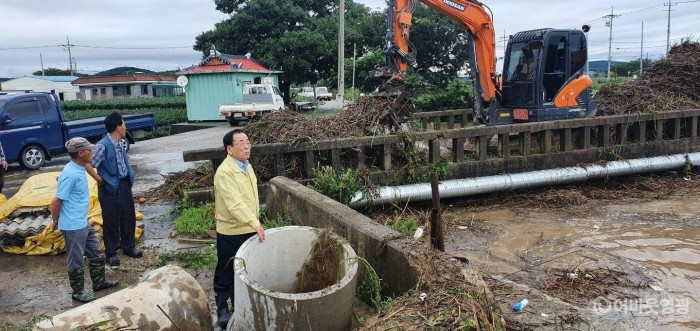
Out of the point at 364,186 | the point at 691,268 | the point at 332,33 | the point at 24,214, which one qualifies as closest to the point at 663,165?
the point at 691,268

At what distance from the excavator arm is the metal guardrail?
4.50 feet

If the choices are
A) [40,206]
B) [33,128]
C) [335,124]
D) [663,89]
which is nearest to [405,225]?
[335,124]

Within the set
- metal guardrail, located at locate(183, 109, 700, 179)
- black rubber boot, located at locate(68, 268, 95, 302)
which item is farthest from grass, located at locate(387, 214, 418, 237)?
black rubber boot, located at locate(68, 268, 95, 302)

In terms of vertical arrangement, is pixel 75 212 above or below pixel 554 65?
below

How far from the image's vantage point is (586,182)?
9.51m

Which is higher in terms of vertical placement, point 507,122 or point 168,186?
point 507,122

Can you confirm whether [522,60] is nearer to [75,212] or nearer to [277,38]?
[75,212]

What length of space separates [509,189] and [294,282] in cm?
559

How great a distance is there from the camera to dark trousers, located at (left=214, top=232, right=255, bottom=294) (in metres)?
4.27

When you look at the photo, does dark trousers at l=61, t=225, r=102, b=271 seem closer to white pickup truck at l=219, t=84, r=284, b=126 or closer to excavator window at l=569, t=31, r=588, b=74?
excavator window at l=569, t=31, r=588, b=74

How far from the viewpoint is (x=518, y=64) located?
428 inches

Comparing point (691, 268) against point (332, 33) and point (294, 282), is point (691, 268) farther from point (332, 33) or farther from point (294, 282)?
point (332, 33)

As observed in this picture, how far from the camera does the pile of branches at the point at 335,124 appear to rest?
806cm

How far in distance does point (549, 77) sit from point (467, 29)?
6.37ft
